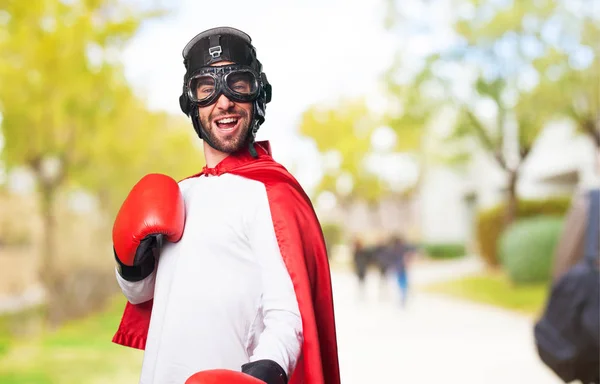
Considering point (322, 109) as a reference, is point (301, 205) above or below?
below

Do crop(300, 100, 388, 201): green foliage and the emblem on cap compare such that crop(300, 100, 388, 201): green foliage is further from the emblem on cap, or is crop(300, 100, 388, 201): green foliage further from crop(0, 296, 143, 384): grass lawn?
the emblem on cap

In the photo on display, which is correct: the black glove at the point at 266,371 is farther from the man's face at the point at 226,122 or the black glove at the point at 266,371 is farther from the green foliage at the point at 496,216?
the green foliage at the point at 496,216

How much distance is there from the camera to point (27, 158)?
456 inches

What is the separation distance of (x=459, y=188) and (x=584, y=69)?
1784 centimetres

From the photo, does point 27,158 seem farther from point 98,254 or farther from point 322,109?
point 322,109

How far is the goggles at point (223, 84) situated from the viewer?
6.90ft

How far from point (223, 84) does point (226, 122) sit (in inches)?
4.0

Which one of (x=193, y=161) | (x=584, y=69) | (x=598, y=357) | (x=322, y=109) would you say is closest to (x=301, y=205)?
(x=598, y=357)

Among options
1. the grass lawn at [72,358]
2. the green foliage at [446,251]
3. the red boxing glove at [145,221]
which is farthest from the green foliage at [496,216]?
the red boxing glove at [145,221]

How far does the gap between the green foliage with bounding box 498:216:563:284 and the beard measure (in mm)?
12982

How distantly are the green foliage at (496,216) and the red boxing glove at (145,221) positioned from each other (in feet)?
53.8

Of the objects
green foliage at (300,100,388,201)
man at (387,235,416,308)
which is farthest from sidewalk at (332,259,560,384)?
green foliage at (300,100,388,201)

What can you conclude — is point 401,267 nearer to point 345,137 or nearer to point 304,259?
point 304,259

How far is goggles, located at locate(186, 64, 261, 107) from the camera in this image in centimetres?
210
